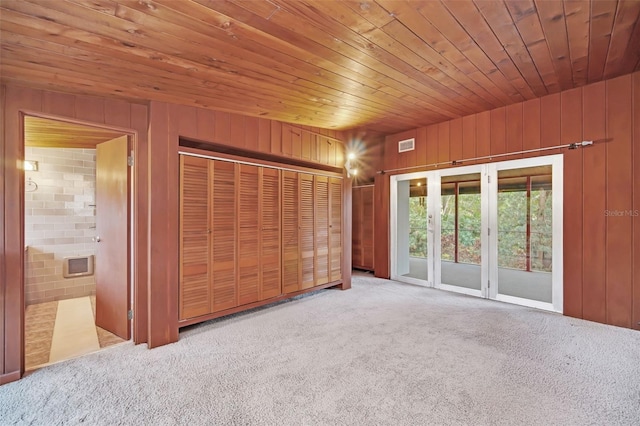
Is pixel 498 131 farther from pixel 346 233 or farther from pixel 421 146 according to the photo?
pixel 346 233

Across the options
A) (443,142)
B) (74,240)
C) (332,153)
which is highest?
(443,142)

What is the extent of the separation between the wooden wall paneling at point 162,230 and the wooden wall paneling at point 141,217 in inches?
4.9

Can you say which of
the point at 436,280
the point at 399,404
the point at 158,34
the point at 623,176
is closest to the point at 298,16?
the point at 158,34

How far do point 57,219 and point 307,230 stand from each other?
3581 mm

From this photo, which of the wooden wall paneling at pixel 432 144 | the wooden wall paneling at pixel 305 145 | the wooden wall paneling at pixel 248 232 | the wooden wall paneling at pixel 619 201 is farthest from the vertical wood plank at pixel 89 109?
the wooden wall paneling at pixel 619 201

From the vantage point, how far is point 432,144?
4680 millimetres

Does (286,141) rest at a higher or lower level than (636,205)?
higher

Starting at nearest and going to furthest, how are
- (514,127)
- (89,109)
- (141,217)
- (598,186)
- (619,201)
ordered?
1. (89,109)
2. (141,217)
3. (619,201)
4. (598,186)
5. (514,127)

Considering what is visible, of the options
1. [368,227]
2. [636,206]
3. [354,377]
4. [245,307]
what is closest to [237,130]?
[245,307]

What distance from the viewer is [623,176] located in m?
3.08

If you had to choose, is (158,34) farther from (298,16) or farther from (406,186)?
(406,186)

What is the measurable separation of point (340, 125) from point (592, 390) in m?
3.65

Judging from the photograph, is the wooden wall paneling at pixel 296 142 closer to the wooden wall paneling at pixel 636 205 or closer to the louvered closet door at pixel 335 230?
the louvered closet door at pixel 335 230

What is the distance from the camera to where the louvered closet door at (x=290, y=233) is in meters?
3.86
